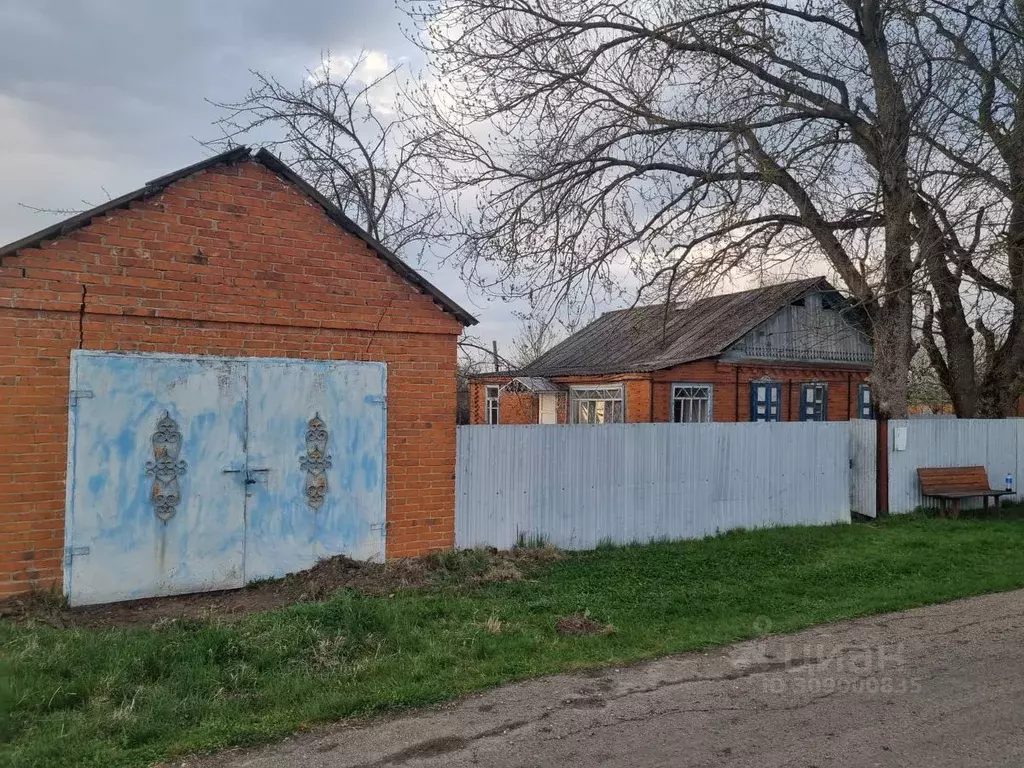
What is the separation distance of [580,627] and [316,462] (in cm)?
334

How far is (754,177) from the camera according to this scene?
12422 millimetres

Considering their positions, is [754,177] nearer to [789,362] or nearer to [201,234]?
[201,234]

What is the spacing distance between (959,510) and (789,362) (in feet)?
29.0

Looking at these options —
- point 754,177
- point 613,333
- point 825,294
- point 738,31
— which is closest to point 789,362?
point 825,294

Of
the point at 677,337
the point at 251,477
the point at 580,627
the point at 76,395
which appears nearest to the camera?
the point at 580,627

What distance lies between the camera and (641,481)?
1057 centimetres

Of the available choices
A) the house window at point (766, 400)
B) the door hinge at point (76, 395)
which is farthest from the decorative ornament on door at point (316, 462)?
the house window at point (766, 400)

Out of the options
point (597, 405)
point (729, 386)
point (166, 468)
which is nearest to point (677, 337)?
point (729, 386)

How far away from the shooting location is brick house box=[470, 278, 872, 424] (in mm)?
20859

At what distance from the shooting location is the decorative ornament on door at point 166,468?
747 cm

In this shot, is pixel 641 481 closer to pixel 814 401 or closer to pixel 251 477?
pixel 251 477

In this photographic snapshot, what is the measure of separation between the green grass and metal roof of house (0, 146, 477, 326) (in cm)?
323

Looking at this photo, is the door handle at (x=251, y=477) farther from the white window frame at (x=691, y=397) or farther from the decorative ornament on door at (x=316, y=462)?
the white window frame at (x=691, y=397)

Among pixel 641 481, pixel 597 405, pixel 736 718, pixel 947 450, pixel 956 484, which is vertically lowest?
pixel 736 718
